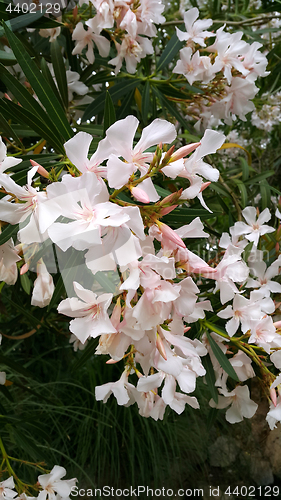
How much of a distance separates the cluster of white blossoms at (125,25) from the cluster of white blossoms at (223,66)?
0.42 feet

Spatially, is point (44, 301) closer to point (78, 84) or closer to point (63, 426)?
point (78, 84)

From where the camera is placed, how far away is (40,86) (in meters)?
0.72

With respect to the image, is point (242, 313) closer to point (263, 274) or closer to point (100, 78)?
point (263, 274)

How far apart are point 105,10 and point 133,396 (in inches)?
38.9

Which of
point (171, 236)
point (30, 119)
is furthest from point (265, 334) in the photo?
point (30, 119)

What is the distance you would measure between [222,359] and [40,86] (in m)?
0.76

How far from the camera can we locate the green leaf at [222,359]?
92 centimetres

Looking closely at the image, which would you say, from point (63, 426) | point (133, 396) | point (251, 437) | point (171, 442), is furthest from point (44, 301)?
point (251, 437)

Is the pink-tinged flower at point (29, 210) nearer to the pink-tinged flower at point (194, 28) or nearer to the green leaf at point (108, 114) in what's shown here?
the green leaf at point (108, 114)

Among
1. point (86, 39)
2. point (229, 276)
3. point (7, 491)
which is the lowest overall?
point (7, 491)

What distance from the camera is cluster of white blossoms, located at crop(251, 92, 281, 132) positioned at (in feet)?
7.36

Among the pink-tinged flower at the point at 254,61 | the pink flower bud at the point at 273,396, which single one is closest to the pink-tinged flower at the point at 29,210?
the pink flower bud at the point at 273,396

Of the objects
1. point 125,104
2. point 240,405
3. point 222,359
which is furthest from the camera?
point 125,104

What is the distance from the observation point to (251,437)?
2.12 metres
